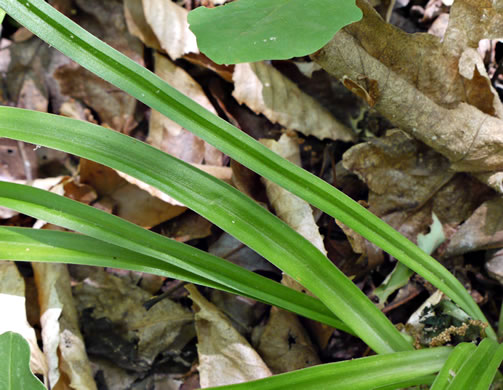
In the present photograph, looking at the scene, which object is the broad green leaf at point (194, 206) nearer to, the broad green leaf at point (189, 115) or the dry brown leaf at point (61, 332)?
the broad green leaf at point (189, 115)

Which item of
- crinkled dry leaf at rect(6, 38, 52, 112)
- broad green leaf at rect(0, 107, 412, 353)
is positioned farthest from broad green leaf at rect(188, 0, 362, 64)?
crinkled dry leaf at rect(6, 38, 52, 112)

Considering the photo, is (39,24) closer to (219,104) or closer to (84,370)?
(219,104)

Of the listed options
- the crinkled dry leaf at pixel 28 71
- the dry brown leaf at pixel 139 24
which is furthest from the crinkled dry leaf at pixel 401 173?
the crinkled dry leaf at pixel 28 71

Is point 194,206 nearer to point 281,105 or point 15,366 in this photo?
point 15,366

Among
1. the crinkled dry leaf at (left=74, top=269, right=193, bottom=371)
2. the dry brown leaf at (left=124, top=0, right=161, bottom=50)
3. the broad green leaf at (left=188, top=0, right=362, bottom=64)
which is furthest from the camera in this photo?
the dry brown leaf at (left=124, top=0, right=161, bottom=50)

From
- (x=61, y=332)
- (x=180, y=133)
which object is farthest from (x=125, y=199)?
(x=61, y=332)

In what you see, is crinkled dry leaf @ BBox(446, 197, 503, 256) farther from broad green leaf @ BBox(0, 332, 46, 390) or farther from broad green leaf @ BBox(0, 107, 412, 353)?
broad green leaf @ BBox(0, 332, 46, 390)
